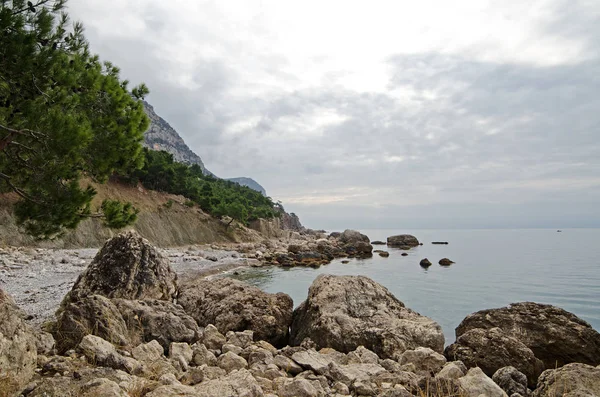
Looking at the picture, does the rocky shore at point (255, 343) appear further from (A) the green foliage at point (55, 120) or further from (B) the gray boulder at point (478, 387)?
(A) the green foliage at point (55, 120)

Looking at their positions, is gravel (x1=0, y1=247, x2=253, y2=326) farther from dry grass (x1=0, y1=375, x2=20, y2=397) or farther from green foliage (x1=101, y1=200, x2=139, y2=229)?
dry grass (x1=0, y1=375, x2=20, y2=397)

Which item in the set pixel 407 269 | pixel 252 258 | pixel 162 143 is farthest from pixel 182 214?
pixel 162 143

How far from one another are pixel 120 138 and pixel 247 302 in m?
5.68

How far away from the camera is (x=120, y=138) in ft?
31.7

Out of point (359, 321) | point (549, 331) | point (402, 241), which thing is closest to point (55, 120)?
point (359, 321)

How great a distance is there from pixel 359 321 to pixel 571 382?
5.16m

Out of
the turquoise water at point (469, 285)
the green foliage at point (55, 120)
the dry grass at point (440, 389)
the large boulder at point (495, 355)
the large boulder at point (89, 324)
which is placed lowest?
the turquoise water at point (469, 285)

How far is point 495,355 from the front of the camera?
8266 millimetres

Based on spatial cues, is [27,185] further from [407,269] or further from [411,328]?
[407,269]

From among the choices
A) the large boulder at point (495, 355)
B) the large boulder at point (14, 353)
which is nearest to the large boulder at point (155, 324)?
→ the large boulder at point (14, 353)

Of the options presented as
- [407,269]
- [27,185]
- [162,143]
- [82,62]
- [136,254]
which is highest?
[162,143]

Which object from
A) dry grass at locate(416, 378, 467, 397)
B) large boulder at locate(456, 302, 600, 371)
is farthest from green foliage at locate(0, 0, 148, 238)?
large boulder at locate(456, 302, 600, 371)

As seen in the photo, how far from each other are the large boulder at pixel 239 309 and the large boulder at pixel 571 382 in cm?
633

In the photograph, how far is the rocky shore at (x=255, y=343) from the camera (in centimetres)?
471
